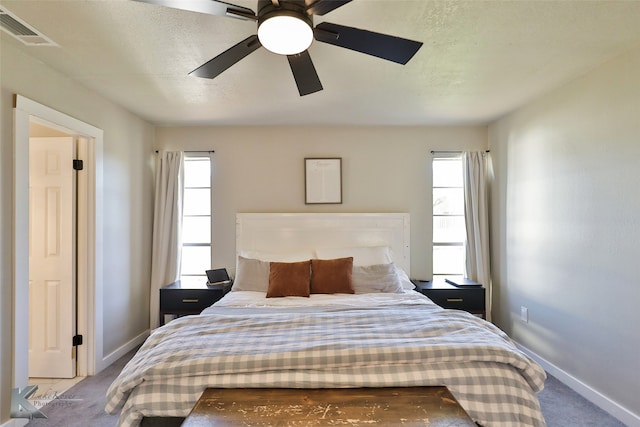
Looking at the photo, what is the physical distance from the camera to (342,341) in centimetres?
172

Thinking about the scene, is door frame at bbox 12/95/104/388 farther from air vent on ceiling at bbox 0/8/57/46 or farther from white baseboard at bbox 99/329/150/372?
air vent on ceiling at bbox 0/8/57/46

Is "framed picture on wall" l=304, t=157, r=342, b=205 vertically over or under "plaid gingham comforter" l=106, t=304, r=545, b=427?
over

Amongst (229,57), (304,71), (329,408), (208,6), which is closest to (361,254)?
(304,71)

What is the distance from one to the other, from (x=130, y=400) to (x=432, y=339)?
4.82 ft

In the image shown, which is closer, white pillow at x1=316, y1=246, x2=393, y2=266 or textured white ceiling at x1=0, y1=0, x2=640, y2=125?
textured white ceiling at x1=0, y1=0, x2=640, y2=125

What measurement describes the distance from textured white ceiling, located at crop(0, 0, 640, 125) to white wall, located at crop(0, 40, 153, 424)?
0.49 ft

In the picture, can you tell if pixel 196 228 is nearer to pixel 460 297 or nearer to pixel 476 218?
pixel 460 297

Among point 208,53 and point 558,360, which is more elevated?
point 208,53

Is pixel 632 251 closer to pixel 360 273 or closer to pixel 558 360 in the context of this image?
pixel 558 360

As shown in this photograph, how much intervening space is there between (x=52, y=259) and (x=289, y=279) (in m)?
2.03


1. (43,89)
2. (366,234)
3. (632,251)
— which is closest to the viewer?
(632,251)

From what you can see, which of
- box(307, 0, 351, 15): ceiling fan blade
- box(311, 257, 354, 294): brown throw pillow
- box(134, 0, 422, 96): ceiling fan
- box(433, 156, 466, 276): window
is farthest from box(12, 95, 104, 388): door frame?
box(433, 156, 466, 276): window

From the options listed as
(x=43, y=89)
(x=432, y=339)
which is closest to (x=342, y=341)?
(x=432, y=339)

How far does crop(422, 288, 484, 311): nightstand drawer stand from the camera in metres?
3.50
